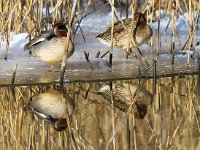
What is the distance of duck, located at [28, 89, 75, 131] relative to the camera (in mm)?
6030

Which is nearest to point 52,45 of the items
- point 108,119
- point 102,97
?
point 102,97

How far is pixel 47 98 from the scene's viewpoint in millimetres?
6852

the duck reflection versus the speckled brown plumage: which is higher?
the speckled brown plumage

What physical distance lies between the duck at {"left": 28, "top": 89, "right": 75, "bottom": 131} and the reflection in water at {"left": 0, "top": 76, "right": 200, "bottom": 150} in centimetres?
1

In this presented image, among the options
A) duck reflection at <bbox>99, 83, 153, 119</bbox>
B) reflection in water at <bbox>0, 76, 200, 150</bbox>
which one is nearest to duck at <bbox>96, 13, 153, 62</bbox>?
reflection in water at <bbox>0, 76, 200, 150</bbox>

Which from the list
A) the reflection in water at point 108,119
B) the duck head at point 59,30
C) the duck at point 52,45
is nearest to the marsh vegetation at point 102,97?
the reflection in water at point 108,119

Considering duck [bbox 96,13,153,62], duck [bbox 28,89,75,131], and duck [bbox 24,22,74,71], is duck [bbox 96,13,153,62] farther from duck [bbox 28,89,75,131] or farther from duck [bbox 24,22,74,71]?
duck [bbox 28,89,75,131]

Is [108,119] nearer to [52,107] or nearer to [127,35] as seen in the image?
[52,107]

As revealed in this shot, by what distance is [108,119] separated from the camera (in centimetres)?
609

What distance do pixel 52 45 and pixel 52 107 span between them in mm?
1811

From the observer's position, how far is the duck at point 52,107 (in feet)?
19.8

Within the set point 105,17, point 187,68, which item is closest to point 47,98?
point 187,68

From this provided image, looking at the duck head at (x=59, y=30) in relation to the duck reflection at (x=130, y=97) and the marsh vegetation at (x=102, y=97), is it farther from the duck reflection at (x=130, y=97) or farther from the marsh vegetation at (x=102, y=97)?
the duck reflection at (x=130, y=97)

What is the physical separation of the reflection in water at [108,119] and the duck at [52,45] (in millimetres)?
633
